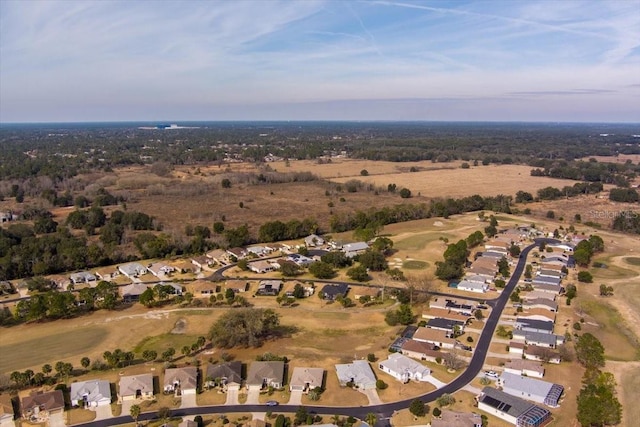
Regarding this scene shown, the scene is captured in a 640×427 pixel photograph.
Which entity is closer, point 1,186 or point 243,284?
point 243,284

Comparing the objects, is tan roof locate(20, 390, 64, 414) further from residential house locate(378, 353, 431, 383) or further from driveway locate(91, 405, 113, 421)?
residential house locate(378, 353, 431, 383)

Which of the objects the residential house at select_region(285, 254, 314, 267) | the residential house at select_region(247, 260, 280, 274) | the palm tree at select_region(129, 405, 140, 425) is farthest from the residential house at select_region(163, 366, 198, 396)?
the residential house at select_region(285, 254, 314, 267)

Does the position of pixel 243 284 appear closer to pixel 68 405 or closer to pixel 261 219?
pixel 68 405

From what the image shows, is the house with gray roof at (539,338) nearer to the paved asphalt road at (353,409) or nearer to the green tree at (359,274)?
the paved asphalt road at (353,409)

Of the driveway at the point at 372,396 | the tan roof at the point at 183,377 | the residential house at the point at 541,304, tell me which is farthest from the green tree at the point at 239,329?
the residential house at the point at 541,304

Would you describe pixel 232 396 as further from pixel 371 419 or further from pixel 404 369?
pixel 404 369

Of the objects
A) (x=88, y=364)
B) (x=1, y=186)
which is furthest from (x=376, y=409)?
(x=1, y=186)

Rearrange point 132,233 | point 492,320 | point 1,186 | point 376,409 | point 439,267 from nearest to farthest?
point 376,409, point 492,320, point 439,267, point 132,233, point 1,186
